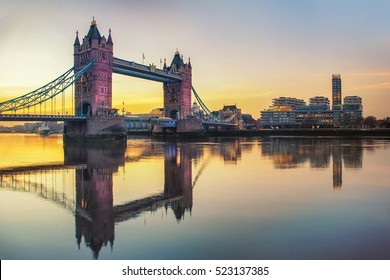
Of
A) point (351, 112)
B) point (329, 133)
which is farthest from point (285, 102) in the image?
point (329, 133)

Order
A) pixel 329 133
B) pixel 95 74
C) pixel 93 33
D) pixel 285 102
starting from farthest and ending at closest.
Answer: pixel 285 102 → pixel 329 133 → pixel 93 33 → pixel 95 74

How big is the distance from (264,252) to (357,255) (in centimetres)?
109

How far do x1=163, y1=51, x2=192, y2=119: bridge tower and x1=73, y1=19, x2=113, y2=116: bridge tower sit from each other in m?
18.4

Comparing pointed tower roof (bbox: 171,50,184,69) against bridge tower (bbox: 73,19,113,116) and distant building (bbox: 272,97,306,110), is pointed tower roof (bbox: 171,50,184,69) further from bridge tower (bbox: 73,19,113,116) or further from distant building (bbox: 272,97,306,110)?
distant building (bbox: 272,97,306,110)

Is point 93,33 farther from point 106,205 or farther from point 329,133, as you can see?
point 329,133

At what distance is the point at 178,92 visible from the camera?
58.1 meters

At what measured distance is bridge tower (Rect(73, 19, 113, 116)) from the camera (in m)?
38.9

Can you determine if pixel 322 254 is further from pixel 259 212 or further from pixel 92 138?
pixel 92 138

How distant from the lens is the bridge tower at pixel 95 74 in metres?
38.9

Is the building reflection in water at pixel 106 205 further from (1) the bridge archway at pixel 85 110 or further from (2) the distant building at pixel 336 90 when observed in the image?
(2) the distant building at pixel 336 90

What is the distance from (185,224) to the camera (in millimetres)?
5855

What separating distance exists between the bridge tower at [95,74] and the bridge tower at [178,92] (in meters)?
18.4

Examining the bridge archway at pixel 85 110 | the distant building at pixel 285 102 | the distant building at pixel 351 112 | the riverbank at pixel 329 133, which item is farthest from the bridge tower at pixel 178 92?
the distant building at pixel 285 102

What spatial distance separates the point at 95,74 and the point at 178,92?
817 inches
